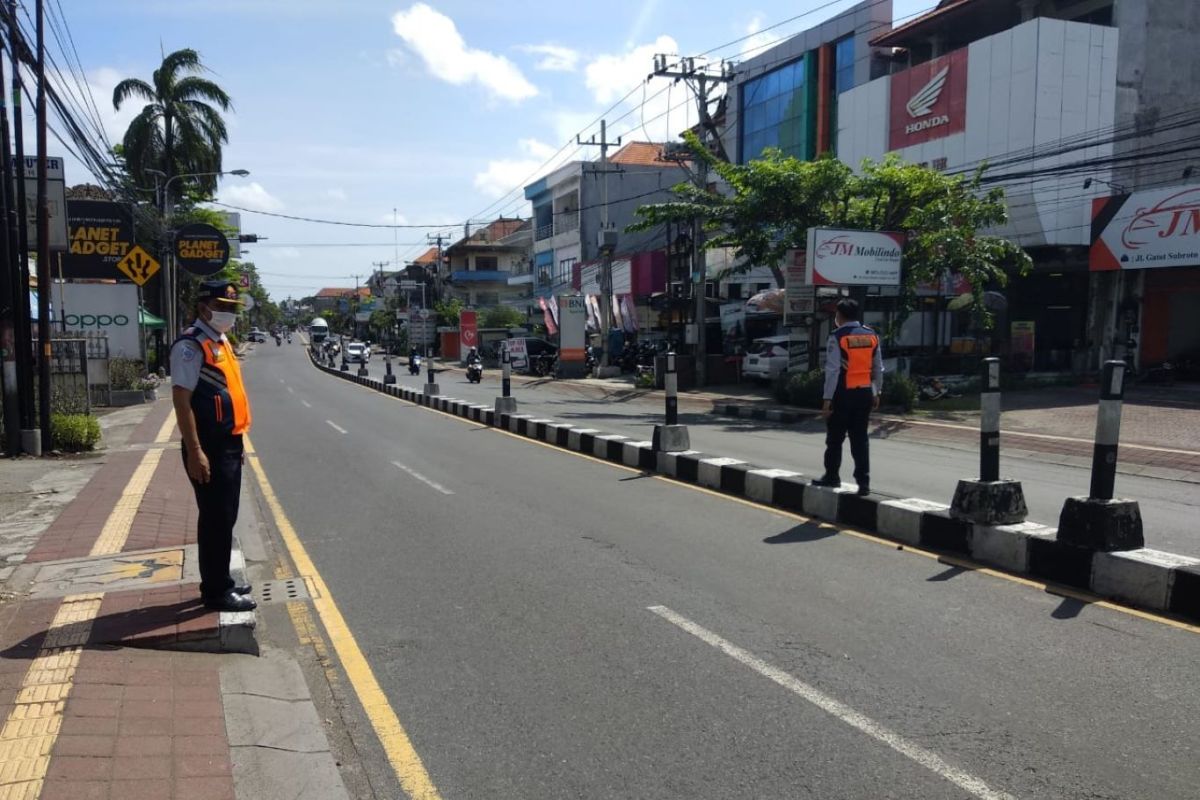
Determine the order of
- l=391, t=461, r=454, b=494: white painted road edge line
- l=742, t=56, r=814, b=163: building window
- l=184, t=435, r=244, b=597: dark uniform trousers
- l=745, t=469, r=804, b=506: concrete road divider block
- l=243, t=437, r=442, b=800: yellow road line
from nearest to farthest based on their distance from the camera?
l=243, t=437, r=442, b=800: yellow road line < l=184, t=435, r=244, b=597: dark uniform trousers < l=745, t=469, r=804, b=506: concrete road divider block < l=391, t=461, r=454, b=494: white painted road edge line < l=742, t=56, r=814, b=163: building window

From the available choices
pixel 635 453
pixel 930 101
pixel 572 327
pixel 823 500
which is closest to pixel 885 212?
pixel 930 101

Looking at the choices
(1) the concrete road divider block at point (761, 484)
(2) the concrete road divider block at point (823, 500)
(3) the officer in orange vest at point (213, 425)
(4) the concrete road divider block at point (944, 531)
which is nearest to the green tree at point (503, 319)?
(1) the concrete road divider block at point (761, 484)

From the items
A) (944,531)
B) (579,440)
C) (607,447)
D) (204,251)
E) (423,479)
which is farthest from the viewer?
(204,251)

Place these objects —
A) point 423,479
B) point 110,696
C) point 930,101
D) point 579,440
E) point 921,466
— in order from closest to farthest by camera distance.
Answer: point 110,696 < point 423,479 < point 921,466 < point 579,440 < point 930,101

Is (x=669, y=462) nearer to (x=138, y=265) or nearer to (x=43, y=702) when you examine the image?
(x=43, y=702)

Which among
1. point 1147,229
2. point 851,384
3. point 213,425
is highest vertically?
point 1147,229

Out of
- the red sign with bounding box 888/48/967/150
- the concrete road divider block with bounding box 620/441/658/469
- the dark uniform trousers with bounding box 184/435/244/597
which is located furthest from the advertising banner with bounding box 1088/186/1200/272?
the dark uniform trousers with bounding box 184/435/244/597

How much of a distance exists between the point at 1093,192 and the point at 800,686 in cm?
2755

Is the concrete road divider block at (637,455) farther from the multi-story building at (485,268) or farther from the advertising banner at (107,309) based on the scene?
the multi-story building at (485,268)

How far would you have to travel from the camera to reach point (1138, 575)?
5.50 meters

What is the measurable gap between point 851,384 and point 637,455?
4222mm

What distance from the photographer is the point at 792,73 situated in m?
41.1

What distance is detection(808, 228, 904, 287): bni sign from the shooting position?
1975 cm

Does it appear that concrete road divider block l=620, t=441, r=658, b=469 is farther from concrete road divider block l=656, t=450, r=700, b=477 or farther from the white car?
the white car
